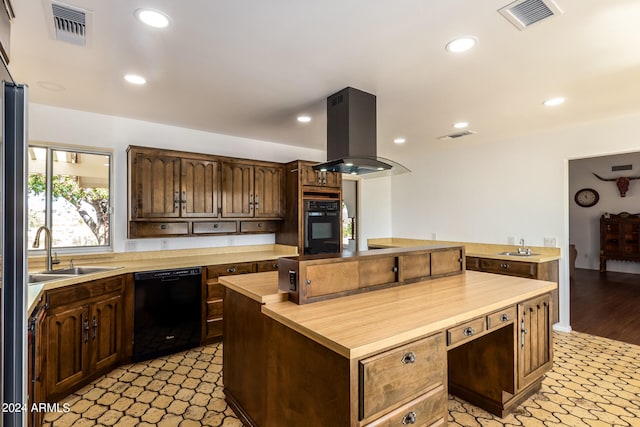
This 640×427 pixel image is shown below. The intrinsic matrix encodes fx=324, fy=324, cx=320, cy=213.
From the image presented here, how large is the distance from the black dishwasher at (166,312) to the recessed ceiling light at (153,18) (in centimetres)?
221

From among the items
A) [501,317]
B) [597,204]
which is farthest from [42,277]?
[597,204]

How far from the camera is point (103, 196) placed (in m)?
3.63

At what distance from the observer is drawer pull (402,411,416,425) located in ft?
4.75

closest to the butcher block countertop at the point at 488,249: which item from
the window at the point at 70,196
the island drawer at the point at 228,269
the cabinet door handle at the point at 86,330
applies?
the island drawer at the point at 228,269

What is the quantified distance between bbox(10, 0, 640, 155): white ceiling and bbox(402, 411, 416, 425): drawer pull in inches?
79.2

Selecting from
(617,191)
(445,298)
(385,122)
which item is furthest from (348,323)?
(617,191)

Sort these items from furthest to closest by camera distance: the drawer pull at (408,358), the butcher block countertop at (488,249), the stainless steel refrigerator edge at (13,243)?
the butcher block countertop at (488,249), the drawer pull at (408,358), the stainless steel refrigerator edge at (13,243)

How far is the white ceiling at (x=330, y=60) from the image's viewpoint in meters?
1.76

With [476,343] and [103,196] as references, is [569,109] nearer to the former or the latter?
[476,343]

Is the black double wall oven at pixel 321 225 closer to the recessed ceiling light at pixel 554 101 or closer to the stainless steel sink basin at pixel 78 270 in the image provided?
the stainless steel sink basin at pixel 78 270

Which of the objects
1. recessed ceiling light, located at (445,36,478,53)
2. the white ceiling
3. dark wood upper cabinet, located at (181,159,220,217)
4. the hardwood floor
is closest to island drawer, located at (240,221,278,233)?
dark wood upper cabinet, located at (181,159,220,217)

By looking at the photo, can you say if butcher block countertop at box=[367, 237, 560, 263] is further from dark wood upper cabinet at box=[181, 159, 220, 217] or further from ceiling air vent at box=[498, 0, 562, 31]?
ceiling air vent at box=[498, 0, 562, 31]

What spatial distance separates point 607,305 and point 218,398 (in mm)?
5734

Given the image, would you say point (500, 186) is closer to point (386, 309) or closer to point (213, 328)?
point (386, 309)
